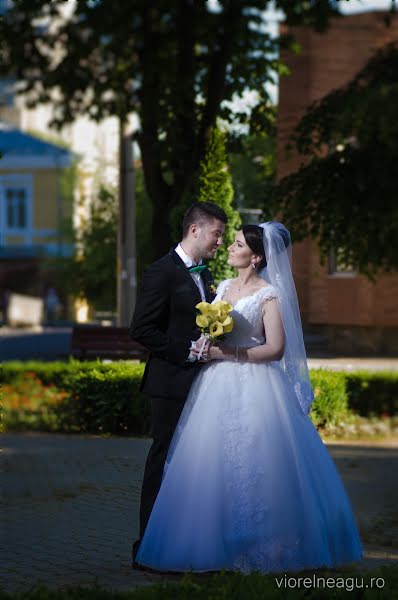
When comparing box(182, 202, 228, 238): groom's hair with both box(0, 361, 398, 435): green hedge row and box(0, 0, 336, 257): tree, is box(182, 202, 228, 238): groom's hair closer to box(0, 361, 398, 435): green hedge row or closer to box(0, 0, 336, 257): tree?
box(0, 361, 398, 435): green hedge row

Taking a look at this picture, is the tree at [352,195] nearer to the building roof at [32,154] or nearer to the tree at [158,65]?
the tree at [158,65]

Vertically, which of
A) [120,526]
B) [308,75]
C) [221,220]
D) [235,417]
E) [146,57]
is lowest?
[120,526]

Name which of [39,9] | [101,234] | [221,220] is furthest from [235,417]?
[101,234]

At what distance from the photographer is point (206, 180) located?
51.0ft

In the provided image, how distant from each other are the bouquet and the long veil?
48cm

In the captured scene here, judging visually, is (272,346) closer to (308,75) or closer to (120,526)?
(120,526)

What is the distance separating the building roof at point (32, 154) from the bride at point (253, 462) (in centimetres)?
5540

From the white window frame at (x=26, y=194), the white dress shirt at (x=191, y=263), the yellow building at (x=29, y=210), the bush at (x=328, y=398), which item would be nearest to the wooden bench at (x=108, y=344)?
the bush at (x=328, y=398)

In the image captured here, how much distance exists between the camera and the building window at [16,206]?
6525 centimetres

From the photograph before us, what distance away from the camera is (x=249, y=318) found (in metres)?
7.26

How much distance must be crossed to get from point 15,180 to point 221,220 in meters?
58.8

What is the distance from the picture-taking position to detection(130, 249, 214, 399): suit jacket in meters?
7.14

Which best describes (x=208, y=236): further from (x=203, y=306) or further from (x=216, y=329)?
(x=216, y=329)

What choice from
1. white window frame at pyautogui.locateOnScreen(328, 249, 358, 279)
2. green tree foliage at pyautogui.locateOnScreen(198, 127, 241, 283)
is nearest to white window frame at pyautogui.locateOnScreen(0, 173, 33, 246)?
→ white window frame at pyautogui.locateOnScreen(328, 249, 358, 279)
